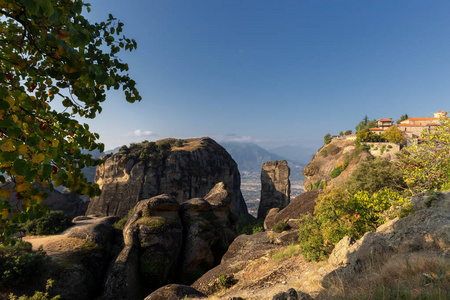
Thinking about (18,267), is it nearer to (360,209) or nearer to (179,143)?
(360,209)

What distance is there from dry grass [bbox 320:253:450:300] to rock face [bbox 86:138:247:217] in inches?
1800

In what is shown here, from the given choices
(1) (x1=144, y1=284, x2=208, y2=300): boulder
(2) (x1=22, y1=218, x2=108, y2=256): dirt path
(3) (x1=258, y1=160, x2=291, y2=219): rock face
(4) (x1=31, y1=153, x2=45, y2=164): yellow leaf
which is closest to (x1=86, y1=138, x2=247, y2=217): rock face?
(3) (x1=258, y1=160, x2=291, y2=219): rock face

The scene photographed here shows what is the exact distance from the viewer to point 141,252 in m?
16.9

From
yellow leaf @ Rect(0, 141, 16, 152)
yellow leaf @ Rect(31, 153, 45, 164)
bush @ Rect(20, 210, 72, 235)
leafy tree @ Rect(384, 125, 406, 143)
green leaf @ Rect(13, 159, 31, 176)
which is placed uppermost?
leafy tree @ Rect(384, 125, 406, 143)

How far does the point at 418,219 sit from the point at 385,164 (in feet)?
42.7

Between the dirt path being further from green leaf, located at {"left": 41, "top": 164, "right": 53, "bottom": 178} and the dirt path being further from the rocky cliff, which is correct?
the rocky cliff

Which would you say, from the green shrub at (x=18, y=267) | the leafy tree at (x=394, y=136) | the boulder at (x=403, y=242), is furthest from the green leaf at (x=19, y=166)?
the leafy tree at (x=394, y=136)

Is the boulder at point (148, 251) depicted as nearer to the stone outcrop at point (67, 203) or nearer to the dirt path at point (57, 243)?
the dirt path at point (57, 243)

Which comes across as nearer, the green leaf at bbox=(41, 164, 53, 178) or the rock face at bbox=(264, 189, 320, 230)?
the green leaf at bbox=(41, 164, 53, 178)

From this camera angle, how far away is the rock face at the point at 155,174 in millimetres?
49438

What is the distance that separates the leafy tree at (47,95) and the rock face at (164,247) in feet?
49.8

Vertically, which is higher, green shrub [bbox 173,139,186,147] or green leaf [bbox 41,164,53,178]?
green shrub [bbox 173,139,186,147]

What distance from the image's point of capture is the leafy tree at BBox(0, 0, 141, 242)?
1796 mm

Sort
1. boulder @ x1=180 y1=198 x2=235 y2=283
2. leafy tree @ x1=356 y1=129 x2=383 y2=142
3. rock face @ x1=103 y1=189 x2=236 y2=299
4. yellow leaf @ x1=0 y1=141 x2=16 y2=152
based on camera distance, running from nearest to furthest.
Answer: yellow leaf @ x1=0 y1=141 x2=16 y2=152, rock face @ x1=103 y1=189 x2=236 y2=299, boulder @ x1=180 y1=198 x2=235 y2=283, leafy tree @ x1=356 y1=129 x2=383 y2=142
